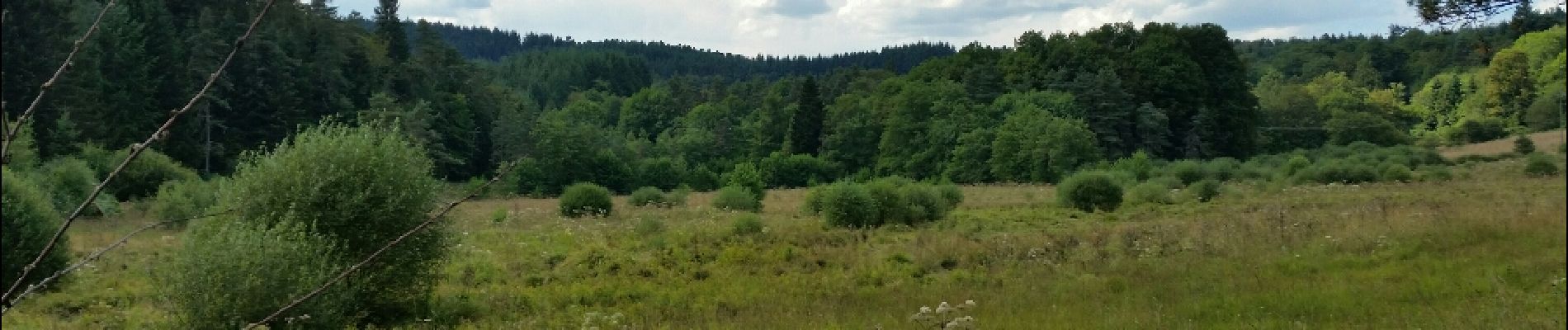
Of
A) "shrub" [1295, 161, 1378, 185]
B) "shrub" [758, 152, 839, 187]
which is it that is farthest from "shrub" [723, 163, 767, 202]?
"shrub" [758, 152, 839, 187]

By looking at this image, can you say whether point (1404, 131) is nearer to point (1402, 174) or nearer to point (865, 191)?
point (1402, 174)

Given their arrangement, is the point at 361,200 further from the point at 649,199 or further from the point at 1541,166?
the point at 1541,166

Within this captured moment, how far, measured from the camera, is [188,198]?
26469 mm

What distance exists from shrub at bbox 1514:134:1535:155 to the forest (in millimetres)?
259

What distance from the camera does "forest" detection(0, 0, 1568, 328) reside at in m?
11.6

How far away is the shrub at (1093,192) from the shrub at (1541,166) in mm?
12852

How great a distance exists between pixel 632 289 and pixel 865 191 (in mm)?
10388

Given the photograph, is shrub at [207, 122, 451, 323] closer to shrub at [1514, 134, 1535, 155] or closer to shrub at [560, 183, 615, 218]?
shrub at [560, 183, 615, 218]

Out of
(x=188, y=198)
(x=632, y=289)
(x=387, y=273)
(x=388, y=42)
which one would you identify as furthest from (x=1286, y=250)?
(x=388, y=42)

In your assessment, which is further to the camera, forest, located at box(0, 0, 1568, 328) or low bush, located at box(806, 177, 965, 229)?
low bush, located at box(806, 177, 965, 229)

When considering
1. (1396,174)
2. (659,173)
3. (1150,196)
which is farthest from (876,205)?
(659,173)

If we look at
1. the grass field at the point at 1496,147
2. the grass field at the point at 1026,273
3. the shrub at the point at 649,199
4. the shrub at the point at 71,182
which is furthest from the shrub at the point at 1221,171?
the shrub at the point at 71,182

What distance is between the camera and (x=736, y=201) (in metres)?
30.4

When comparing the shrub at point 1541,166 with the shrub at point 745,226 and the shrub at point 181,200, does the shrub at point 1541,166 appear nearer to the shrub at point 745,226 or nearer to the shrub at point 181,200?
the shrub at point 745,226
